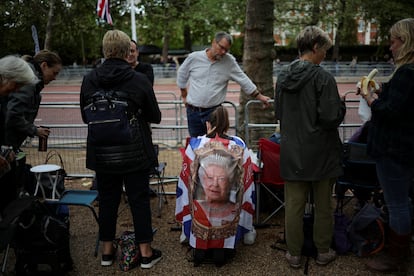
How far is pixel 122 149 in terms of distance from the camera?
3379mm

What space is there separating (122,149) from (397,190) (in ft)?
7.07

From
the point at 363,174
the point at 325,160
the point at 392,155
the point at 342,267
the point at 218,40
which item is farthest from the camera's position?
the point at 218,40

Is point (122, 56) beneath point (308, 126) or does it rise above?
above

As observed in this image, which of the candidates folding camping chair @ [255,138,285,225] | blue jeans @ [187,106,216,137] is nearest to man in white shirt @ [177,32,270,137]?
blue jeans @ [187,106,216,137]

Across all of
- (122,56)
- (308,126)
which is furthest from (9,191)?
(308,126)

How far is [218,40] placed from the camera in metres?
4.80

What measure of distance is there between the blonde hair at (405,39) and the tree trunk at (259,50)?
10.5 ft

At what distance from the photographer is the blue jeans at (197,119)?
505 cm

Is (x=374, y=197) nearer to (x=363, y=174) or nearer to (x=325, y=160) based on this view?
(x=363, y=174)

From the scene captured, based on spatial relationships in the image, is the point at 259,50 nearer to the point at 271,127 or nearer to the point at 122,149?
the point at 271,127

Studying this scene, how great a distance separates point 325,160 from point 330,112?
41cm

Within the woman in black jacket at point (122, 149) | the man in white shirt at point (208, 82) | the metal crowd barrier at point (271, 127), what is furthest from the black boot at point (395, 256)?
the man in white shirt at point (208, 82)

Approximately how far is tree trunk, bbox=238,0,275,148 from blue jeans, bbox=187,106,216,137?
A: 1.29 m

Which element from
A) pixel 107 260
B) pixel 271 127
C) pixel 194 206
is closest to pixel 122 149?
pixel 194 206
